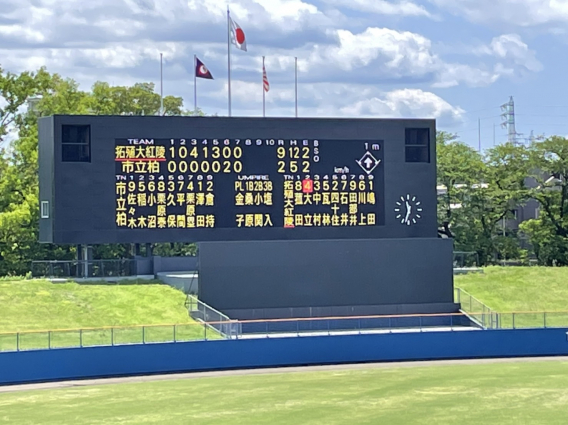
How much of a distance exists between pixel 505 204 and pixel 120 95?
2529cm

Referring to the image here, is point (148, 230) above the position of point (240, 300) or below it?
above

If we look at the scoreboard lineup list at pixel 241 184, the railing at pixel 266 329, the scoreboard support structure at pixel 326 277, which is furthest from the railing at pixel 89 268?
the railing at pixel 266 329

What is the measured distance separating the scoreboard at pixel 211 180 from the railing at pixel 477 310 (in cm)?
440

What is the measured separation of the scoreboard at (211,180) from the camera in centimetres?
3338

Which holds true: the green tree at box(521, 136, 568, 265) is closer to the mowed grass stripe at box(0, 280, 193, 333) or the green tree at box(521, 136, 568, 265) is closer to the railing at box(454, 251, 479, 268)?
the railing at box(454, 251, 479, 268)

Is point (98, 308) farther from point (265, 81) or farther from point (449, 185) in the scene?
point (449, 185)

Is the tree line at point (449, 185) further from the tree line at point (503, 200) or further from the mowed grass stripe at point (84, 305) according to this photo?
the mowed grass stripe at point (84, 305)

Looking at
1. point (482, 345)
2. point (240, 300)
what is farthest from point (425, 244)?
point (240, 300)

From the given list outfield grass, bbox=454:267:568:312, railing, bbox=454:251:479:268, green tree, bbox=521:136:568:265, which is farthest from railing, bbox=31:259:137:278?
green tree, bbox=521:136:568:265

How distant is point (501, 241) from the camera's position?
2424 inches

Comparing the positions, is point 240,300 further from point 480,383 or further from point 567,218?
point 567,218

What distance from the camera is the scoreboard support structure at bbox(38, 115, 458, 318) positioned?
110ft

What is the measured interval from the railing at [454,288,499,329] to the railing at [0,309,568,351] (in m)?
0.07

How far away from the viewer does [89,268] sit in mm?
38625
